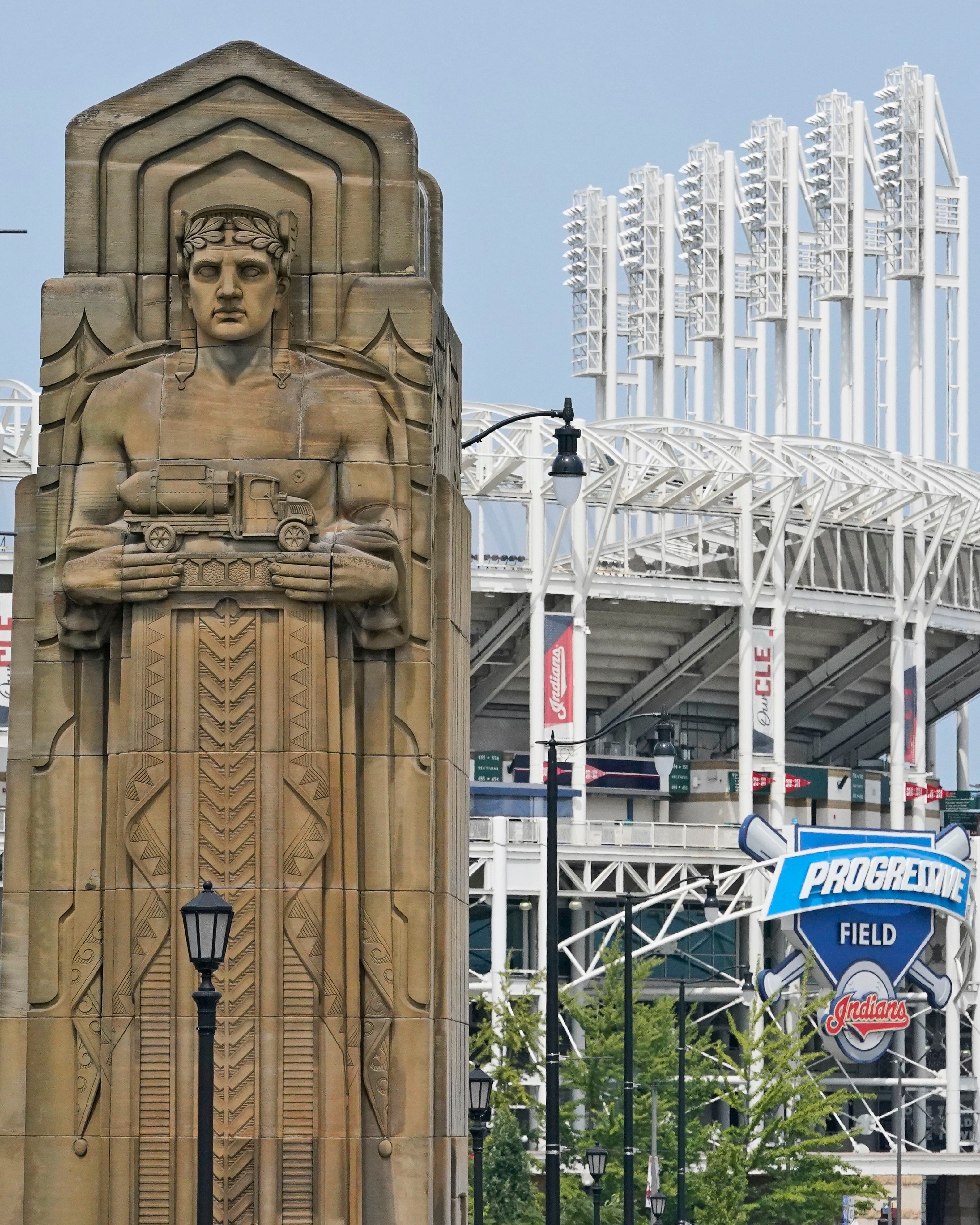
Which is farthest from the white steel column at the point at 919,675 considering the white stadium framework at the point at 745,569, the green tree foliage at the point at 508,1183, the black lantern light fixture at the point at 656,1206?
the black lantern light fixture at the point at 656,1206

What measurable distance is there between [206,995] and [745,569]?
3093 inches

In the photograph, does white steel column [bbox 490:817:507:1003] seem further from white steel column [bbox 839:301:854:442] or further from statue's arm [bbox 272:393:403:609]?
statue's arm [bbox 272:393:403:609]

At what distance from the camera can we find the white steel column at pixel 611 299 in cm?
13312

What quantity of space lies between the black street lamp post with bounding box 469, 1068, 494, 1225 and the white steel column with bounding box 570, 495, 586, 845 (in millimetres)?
52270

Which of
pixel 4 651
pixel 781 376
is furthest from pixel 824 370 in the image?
pixel 4 651

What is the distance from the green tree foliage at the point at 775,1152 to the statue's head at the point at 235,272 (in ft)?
159

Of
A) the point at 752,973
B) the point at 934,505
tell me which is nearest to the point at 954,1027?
the point at 752,973

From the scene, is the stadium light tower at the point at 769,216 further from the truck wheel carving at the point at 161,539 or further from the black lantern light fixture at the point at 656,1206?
the truck wheel carving at the point at 161,539

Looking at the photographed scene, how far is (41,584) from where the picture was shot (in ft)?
96.2

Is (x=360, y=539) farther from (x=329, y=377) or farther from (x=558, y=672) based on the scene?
(x=558, y=672)

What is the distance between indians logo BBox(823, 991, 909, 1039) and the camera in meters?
103

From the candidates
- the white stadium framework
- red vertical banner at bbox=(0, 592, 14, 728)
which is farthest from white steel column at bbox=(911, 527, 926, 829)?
red vertical banner at bbox=(0, 592, 14, 728)

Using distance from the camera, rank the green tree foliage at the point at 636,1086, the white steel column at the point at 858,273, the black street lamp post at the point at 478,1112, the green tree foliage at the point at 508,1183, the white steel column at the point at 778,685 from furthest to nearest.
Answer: the white steel column at the point at 858,273, the white steel column at the point at 778,685, the green tree foliage at the point at 636,1086, the green tree foliage at the point at 508,1183, the black street lamp post at the point at 478,1112

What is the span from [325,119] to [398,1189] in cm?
1091
